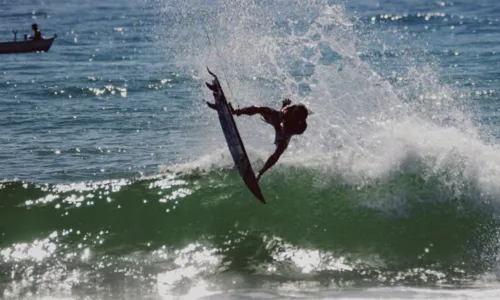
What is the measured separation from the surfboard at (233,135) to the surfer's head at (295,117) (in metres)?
0.83

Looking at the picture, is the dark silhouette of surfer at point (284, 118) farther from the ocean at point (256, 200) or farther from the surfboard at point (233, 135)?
the ocean at point (256, 200)

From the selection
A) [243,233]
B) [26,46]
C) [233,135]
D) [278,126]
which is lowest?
[26,46]

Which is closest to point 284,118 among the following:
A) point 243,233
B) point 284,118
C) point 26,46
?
point 284,118

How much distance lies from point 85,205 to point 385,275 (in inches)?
205

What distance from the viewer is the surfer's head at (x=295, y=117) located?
427 inches

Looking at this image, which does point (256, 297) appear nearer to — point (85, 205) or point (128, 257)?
point (128, 257)

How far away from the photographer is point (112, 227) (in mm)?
12633

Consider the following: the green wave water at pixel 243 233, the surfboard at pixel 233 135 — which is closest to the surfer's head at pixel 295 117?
the surfboard at pixel 233 135

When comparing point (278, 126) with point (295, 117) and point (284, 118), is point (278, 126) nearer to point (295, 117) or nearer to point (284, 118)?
point (284, 118)

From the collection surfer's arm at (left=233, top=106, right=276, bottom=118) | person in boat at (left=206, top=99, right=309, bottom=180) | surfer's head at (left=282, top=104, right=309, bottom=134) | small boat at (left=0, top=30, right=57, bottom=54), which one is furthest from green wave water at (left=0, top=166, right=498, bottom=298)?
small boat at (left=0, top=30, right=57, bottom=54)

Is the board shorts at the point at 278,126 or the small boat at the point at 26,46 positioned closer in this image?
the board shorts at the point at 278,126

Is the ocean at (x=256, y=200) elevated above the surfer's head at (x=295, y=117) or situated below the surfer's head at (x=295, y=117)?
below

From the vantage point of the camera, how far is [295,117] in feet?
35.8

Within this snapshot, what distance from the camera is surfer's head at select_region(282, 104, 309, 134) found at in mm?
10852
